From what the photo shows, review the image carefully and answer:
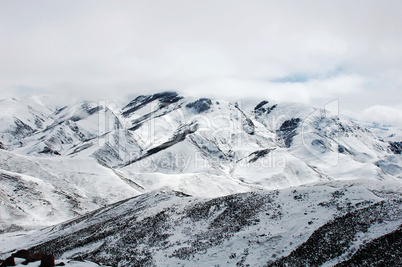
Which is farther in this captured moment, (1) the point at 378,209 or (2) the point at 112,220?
(2) the point at 112,220

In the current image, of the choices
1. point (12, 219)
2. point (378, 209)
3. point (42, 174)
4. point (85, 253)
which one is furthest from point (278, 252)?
point (42, 174)

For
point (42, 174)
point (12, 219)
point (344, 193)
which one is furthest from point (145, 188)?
point (344, 193)

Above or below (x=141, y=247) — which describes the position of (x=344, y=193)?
above

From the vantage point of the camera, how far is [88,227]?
4297cm

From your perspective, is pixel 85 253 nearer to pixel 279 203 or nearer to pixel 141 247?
pixel 141 247

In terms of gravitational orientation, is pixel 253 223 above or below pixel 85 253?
above

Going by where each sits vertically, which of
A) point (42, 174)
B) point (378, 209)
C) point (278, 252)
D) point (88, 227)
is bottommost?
point (42, 174)

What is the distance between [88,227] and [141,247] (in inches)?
663

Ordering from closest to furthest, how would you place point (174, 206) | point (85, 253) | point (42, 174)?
point (85, 253) < point (174, 206) < point (42, 174)

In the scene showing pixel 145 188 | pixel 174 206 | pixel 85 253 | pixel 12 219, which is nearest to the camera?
pixel 85 253

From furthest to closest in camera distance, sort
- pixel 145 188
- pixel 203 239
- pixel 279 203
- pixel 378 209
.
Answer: pixel 145 188, pixel 279 203, pixel 203 239, pixel 378 209

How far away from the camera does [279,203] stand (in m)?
33.0

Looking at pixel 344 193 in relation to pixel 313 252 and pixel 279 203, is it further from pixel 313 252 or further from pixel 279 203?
pixel 313 252

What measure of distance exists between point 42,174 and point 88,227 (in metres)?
52.2
